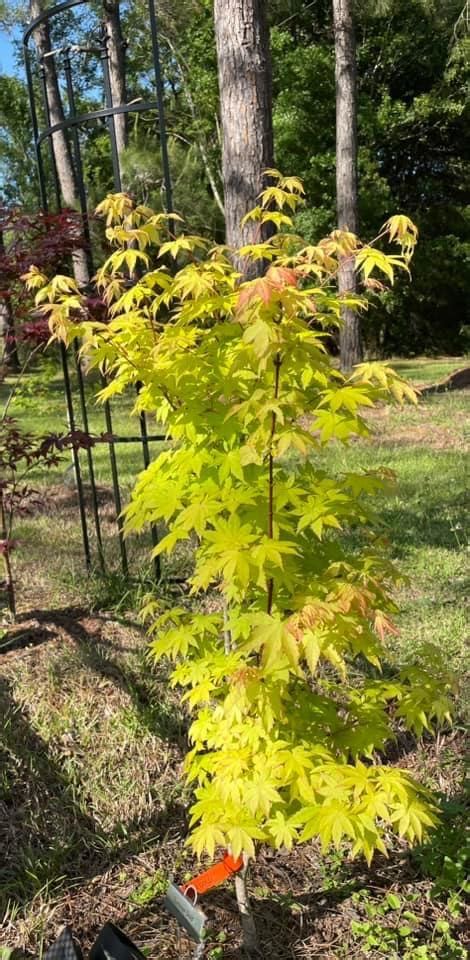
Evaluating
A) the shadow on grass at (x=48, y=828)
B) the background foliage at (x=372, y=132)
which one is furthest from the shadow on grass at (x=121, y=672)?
the background foliage at (x=372, y=132)

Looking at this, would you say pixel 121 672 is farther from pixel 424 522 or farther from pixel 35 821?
pixel 424 522

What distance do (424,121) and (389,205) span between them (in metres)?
2.78

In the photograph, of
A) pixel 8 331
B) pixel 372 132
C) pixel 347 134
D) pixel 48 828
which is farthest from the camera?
pixel 372 132

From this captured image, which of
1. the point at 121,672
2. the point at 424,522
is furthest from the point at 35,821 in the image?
the point at 424,522

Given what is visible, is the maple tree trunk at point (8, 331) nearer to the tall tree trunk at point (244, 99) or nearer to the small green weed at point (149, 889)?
the tall tree trunk at point (244, 99)

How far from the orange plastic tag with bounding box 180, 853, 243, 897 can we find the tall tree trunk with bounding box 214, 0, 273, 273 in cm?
228

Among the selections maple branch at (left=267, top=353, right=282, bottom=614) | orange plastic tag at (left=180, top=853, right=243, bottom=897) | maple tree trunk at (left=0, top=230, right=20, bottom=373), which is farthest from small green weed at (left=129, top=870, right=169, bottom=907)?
maple tree trunk at (left=0, top=230, right=20, bottom=373)

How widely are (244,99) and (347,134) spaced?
32.3 feet

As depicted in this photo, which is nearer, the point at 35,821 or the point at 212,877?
the point at 212,877

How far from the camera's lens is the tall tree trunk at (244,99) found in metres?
2.99

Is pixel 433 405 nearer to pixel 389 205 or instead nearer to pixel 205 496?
pixel 205 496

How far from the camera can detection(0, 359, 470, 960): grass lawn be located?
216cm

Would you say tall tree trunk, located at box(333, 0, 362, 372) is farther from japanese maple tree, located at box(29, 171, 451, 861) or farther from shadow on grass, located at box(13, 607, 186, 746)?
japanese maple tree, located at box(29, 171, 451, 861)

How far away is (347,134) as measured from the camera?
11.9 m
